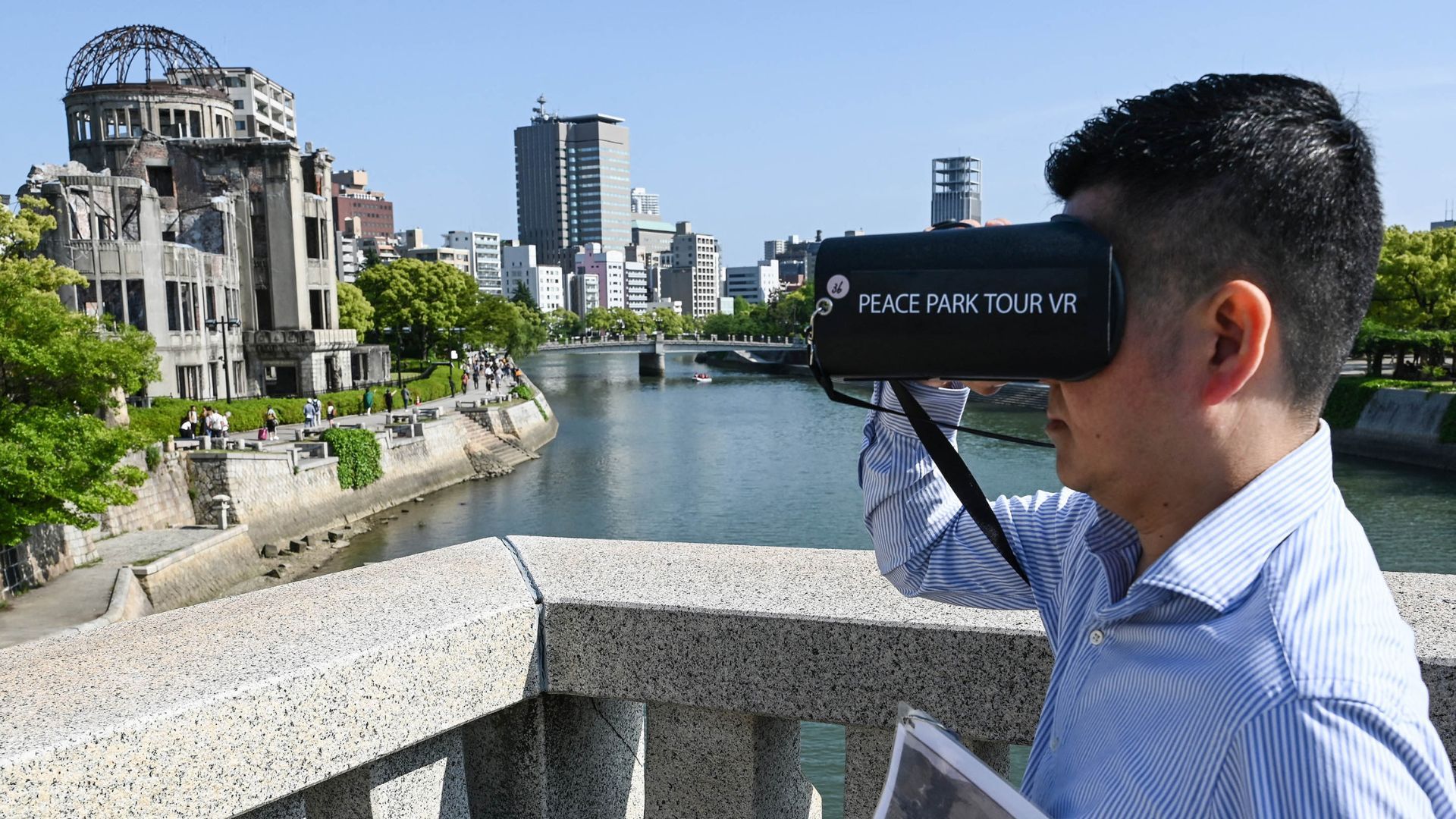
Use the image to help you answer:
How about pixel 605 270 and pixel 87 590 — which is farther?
Result: pixel 605 270

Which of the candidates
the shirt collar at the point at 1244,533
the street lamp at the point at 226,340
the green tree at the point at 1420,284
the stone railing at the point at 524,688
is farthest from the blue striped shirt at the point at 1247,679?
the green tree at the point at 1420,284

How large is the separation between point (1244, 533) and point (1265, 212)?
0.94ft

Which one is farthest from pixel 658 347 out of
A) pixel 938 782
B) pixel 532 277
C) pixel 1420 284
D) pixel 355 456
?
pixel 532 277

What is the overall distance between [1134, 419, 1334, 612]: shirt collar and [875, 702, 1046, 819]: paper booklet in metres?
0.26

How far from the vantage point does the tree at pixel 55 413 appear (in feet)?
48.2

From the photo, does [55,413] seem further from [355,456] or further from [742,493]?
[742,493]

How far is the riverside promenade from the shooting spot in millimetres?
14047

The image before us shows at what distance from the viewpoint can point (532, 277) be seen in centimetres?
17462

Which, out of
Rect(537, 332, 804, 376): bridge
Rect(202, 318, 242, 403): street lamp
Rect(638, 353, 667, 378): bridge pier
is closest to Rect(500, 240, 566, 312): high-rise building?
Rect(537, 332, 804, 376): bridge

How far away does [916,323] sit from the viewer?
43.8 inches

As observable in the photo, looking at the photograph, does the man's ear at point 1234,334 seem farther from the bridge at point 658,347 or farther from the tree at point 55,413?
the bridge at point 658,347

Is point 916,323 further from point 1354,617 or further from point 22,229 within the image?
point 22,229

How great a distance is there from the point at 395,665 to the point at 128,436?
16050 mm

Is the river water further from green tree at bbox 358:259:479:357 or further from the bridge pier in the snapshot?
the bridge pier
